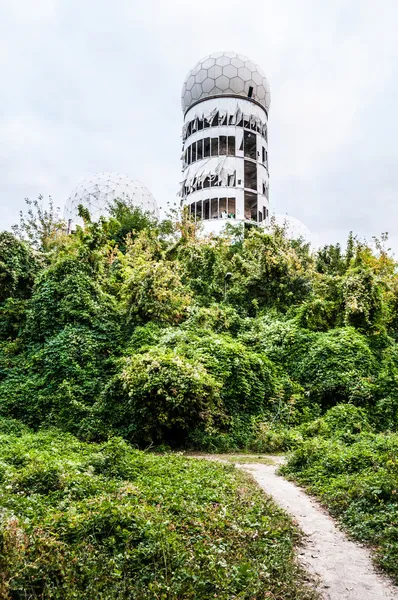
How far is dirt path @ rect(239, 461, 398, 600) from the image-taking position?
443 centimetres

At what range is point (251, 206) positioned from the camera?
124ft

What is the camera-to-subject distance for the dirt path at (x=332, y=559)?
4.43 m

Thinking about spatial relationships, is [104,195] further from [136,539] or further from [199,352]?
[136,539]

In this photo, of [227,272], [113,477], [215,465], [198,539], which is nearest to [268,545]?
[198,539]

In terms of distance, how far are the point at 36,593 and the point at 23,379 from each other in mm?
11726

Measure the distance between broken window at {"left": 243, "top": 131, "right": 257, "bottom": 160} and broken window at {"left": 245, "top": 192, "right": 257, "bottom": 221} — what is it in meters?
3.13

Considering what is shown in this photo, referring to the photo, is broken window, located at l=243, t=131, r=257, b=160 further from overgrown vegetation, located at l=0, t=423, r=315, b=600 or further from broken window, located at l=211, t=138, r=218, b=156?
overgrown vegetation, located at l=0, t=423, r=315, b=600

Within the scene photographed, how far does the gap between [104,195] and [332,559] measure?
104 feet

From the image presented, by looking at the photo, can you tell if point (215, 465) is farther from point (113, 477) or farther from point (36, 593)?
point (36, 593)

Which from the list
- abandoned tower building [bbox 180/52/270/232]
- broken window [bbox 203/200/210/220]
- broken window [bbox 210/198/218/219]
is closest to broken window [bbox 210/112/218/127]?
abandoned tower building [bbox 180/52/270/232]

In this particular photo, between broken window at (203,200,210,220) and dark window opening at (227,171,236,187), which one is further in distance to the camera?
dark window opening at (227,171,236,187)

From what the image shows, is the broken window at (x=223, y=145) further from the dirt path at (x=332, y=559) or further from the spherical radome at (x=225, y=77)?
the dirt path at (x=332, y=559)

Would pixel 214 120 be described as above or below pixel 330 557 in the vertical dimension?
above

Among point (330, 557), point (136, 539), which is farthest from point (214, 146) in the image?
point (136, 539)
